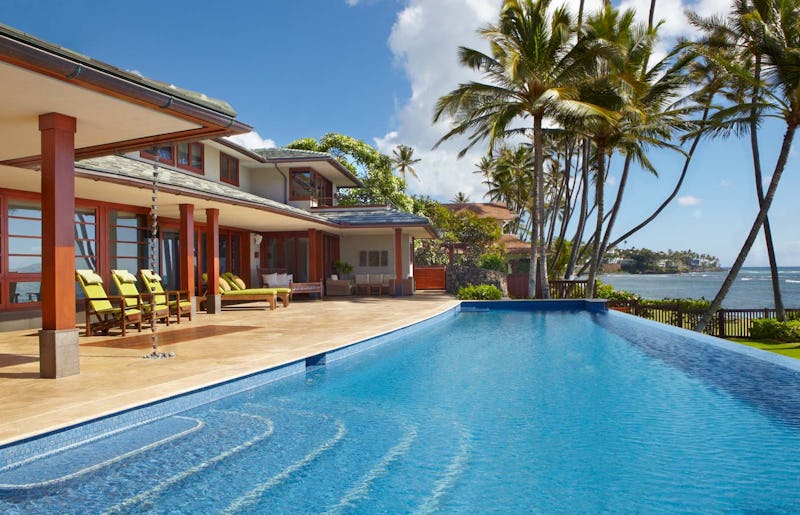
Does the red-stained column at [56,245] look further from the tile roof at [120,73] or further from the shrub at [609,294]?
the shrub at [609,294]

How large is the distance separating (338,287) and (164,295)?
1069 cm

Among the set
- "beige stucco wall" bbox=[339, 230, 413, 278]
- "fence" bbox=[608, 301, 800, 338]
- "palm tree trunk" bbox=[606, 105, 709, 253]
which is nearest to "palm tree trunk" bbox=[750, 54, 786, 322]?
"fence" bbox=[608, 301, 800, 338]

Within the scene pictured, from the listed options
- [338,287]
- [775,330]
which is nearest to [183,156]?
[338,287]

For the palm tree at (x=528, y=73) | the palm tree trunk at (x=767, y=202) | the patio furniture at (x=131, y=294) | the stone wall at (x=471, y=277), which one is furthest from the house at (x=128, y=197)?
the palm tree trunk at (x=767, y=202)

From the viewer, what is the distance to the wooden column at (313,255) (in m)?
20.5

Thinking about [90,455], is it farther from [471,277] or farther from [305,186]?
[471,277]

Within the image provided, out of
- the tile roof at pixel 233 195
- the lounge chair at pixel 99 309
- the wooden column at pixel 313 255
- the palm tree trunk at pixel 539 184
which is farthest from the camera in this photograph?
the wooden column at pixel 313 255

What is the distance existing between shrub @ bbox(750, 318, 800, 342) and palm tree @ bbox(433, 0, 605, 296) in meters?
6.49

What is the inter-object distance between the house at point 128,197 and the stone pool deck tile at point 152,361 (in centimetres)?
61

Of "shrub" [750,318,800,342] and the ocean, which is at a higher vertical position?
"shrub" [750,318,800,342]

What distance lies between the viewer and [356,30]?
22641 mm

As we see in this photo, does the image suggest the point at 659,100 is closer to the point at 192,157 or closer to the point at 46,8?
the point at 192,157

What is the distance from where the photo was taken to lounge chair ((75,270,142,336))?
375 inches

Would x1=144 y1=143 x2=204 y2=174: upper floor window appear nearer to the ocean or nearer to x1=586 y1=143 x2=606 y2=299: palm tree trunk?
x1=586 y1=143 x2=606 y2=299: palm tree trunk
